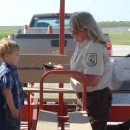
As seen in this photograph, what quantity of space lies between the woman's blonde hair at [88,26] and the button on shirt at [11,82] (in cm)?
73

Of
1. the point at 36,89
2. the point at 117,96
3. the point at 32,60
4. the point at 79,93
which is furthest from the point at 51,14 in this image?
the point at 79,93

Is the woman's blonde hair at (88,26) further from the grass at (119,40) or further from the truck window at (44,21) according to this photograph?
the grass at (119,40)

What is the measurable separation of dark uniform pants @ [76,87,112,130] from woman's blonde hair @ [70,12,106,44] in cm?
52

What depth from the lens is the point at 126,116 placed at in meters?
5.05

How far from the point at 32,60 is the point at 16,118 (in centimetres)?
175

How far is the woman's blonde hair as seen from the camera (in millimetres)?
3467

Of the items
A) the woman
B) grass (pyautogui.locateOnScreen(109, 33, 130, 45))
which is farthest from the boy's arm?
A: grass (pyautogui.locateOnScreen(109, 33, 130, 45))

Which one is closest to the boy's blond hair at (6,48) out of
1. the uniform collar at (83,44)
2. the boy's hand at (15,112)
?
the boy's hand at (15,112)

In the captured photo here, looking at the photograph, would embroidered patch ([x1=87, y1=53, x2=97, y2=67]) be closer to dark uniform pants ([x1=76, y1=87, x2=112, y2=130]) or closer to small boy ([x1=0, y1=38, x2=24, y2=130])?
dark uniform pants ([x1=76, y1=87, x2=112, y2=130])

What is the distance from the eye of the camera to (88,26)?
3.46m

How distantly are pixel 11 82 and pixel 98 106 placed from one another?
34.6 inches

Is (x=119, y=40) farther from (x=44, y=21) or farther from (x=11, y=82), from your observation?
(x=11, y=82)

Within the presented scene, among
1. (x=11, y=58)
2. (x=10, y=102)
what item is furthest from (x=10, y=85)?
(x=11, y=58)

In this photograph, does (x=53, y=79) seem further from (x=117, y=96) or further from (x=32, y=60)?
(x=117, y=96)
